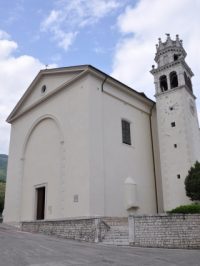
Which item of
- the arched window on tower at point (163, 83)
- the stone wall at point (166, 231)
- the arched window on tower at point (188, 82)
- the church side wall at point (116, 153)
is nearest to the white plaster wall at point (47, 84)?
the church side wall at point (116, 153)

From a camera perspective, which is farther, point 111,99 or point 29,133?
point 29,133

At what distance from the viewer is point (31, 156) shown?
66.7 feet

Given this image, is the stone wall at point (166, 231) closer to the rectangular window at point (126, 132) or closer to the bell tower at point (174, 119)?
the bell tower at point (174, 119)

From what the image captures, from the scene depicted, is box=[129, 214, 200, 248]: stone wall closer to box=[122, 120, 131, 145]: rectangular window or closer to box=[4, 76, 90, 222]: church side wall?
box=[4, 76, 90, 222]: church side wall

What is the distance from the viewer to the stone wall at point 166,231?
10469mm

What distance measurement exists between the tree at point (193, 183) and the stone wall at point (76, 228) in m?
6.01

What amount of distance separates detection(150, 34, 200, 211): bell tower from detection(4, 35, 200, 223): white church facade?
0.06 metres

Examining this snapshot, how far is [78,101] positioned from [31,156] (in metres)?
5.87

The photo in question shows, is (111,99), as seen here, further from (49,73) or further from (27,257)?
(27,257)

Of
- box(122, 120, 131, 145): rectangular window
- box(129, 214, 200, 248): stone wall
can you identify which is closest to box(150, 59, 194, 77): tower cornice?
box(122, 120, 131, 145): rectangular window

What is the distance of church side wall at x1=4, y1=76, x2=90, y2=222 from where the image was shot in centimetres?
1542

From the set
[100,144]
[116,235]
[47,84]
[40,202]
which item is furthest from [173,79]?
[116,235]

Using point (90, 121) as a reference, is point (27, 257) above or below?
below

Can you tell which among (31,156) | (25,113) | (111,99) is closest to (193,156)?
(111,99)
